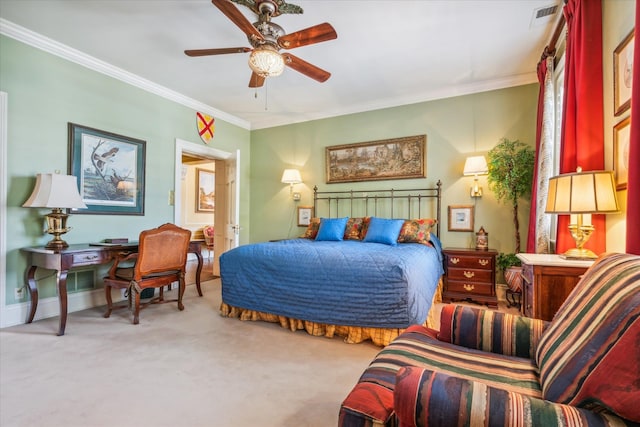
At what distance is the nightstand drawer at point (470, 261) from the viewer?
356cm

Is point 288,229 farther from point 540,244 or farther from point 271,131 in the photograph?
point 540,244

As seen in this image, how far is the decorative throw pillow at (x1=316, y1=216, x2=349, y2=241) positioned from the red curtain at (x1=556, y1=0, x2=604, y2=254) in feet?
8.28

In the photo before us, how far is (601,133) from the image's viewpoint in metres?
2.00

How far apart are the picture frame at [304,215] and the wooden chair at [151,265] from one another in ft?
7.30

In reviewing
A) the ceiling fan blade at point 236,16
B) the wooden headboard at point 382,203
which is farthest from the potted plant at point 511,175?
the ceiling fan blade at point 236,16

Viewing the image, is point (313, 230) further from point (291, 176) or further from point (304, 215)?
point (291, 176)

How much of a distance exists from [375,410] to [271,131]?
536 centimetres

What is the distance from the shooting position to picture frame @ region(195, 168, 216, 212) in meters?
8.22

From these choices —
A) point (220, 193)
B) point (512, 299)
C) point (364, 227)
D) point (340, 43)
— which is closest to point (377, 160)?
point (364, 227)

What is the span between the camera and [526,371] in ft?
3.91

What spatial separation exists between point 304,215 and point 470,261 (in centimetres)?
277

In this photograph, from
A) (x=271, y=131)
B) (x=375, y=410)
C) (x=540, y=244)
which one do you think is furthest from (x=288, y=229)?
(x=375, y=410)

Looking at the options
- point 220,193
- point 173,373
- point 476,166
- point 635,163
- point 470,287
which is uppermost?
point 476,166

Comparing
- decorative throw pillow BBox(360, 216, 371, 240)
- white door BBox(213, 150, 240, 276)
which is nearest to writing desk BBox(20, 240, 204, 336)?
white door BBox(213, 150, 240, 276)
